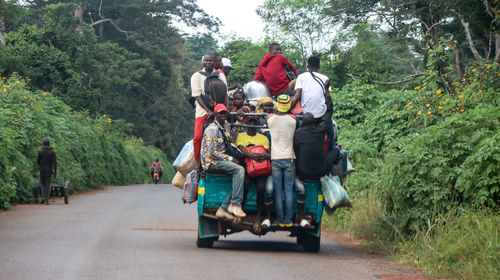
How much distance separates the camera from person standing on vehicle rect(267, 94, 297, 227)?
1099 centimetres

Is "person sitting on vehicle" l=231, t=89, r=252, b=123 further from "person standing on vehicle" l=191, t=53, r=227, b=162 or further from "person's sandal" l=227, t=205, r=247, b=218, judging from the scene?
"person's sandal" l=227, t=205, r=247, b=218

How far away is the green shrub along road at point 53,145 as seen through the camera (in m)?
20.5

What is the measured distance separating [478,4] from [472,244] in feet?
37.6

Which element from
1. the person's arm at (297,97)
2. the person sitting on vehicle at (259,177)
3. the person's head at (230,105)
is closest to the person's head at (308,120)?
the person's arm at (297,97)

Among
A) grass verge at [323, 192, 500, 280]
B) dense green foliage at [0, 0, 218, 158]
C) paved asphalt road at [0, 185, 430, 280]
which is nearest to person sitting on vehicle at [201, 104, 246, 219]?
paved asphalt road at [0, 185, 430, 280]

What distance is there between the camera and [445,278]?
9008 millimetres

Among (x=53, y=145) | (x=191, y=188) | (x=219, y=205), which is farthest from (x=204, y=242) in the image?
(x=53, y=145)

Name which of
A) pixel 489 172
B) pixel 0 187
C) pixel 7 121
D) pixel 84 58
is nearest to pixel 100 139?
pixel 84 58

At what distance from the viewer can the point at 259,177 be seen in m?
11.1

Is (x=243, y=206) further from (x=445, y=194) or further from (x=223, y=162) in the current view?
(x=445, y=194)

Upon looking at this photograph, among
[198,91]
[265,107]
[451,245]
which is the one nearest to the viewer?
[451,245]

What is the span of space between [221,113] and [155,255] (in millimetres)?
2488

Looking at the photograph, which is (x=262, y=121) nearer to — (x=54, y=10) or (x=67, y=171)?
(x=67, y=171)

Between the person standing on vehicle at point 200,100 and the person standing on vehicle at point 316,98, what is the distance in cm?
151
